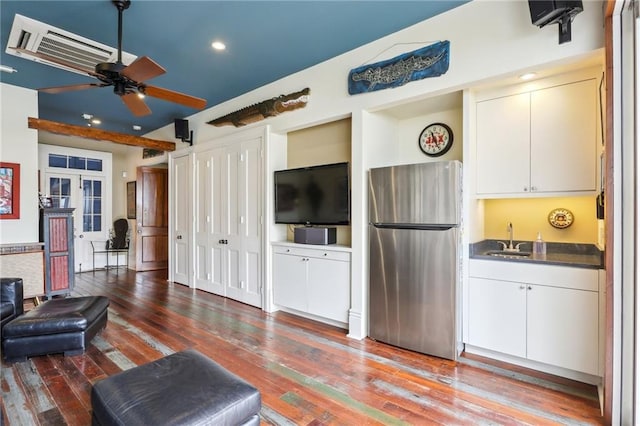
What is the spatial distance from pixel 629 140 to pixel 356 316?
249cm

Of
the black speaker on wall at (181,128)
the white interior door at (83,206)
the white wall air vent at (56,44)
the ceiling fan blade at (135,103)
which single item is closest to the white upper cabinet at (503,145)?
the ceiling fan blade at (135,103)

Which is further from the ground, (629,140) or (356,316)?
(629,140)

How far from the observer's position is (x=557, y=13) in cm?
205

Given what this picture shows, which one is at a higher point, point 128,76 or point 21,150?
point 128,76

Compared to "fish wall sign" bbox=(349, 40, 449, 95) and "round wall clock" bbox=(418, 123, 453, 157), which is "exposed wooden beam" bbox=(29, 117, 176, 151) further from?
"round wall clock" bbox=(418, 123, 453, 157)

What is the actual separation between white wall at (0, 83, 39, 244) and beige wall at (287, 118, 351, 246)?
3.57m

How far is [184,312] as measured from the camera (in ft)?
13.4

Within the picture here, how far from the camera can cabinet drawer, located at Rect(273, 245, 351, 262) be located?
11.3 feet

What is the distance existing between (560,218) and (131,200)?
25.6 feet

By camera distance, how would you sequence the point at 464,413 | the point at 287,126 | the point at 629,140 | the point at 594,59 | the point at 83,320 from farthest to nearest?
the point at 287,126
the point at 83,320
the point at 594,59
the point at 464,413
the point at 629,140

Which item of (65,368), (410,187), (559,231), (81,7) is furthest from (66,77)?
(559,231)

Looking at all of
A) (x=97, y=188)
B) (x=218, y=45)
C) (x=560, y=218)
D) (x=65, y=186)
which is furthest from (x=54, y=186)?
(x=560, y=218)

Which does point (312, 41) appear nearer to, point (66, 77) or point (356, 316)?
point (356, 316)

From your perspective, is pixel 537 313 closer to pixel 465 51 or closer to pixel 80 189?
pixel 465 51
